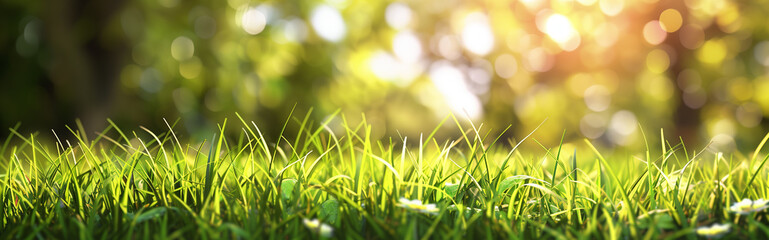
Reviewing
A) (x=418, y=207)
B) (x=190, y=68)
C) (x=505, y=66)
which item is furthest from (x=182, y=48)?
(x=418, y=207)

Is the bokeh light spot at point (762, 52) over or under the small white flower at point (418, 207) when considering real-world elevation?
under

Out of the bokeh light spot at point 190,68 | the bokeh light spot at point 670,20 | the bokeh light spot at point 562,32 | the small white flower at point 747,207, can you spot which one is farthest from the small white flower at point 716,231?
the bokeh light spot at point 670,20

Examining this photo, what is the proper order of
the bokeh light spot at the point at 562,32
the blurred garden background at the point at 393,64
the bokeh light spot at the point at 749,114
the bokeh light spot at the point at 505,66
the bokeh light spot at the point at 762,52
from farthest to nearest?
the bokeh light spot at the point at 505,66
the bokeh light spot at the point at 749,114
the bokeh light spot at the point at 562,32
the bokeh light spot at the point at 762,52
the blurred garden background at the point at 393,64

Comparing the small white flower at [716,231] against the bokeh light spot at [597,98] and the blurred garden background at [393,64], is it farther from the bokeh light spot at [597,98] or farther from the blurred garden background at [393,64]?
the bokeh light spot at [597,98]

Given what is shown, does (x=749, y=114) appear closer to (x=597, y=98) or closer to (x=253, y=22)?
(x=597, y=98)

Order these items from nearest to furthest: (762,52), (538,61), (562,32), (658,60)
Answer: (762,52) → (658,60) → (562,32) → (538,61)

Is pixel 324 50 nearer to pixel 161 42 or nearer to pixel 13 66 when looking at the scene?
pixel 161 42

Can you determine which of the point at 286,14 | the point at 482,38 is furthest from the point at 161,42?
the point at 482,38

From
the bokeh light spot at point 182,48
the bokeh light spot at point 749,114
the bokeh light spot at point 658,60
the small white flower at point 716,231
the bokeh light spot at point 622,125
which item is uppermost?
the small white flower at point 716,231
